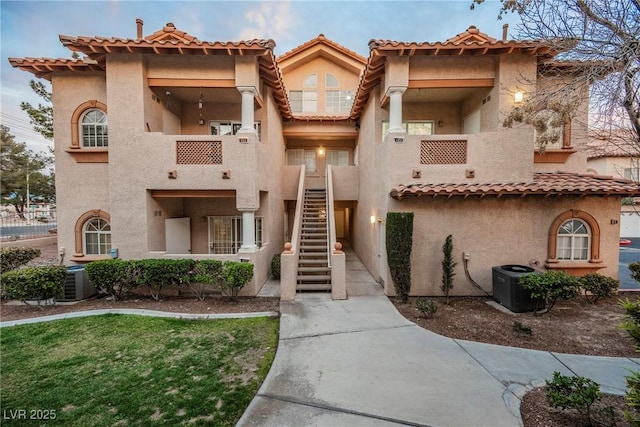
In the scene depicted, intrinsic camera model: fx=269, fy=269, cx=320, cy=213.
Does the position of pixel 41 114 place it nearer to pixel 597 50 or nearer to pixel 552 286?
pixel 597 50

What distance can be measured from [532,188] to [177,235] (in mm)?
12226

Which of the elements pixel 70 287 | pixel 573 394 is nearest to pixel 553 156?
pixel 573 394

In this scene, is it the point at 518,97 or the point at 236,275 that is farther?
the point at 518,97

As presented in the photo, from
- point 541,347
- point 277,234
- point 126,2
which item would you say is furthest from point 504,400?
point 126,2

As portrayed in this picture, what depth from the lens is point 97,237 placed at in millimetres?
10156

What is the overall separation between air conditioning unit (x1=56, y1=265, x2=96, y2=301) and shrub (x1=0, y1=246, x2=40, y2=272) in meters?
2.73

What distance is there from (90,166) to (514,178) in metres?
14.9

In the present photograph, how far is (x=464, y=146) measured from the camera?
8.98 metres

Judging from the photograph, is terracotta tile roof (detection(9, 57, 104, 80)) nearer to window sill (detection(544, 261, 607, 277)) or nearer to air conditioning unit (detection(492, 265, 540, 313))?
air conditioning unit (detection(492, 265, 540, 313))

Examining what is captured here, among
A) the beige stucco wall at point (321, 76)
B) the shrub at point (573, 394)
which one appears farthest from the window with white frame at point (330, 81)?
the shrub at point (573, 394)

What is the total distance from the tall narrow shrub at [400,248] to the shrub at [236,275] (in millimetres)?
4375


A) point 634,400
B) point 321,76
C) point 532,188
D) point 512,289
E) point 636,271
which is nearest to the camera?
point 634,400

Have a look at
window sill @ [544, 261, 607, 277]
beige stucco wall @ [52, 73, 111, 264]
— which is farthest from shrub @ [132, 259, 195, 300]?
window sill @ [544, 261, 607, 277]

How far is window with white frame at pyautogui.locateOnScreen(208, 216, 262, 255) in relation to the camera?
12172 millimetres
